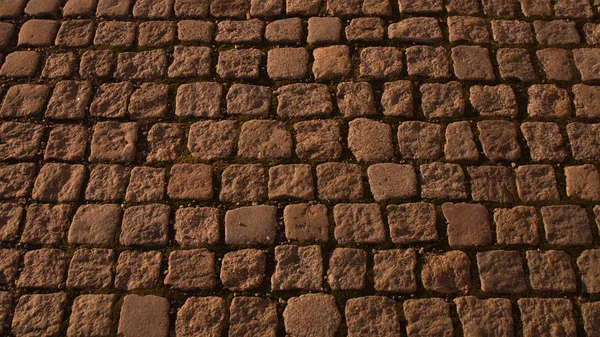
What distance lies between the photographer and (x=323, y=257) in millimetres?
3646

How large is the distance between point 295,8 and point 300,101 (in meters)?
0.92

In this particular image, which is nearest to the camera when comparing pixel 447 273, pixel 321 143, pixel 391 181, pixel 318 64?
pixel 447 273

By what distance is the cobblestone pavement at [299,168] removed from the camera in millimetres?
3508

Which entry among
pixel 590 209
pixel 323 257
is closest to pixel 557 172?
pixel 590 209

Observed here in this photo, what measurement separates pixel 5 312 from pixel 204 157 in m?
1.45

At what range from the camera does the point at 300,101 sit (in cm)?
428

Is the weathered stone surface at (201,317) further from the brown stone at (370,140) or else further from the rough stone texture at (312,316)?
the brown stone at (370,140)

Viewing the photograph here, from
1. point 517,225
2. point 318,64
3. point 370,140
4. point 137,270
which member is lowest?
point 137,270

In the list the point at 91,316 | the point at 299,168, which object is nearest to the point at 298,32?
the point at 299,168

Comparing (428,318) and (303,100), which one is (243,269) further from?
(303,100)

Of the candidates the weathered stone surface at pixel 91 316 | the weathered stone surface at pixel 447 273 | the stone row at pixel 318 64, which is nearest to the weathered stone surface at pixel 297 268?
the weathered stone surface at pixel 447 273

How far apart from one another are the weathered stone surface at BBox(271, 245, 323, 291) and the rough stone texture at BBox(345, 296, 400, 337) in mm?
239

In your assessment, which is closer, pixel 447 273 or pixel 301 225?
pixel 447 273

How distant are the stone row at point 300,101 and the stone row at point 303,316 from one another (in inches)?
50.2
